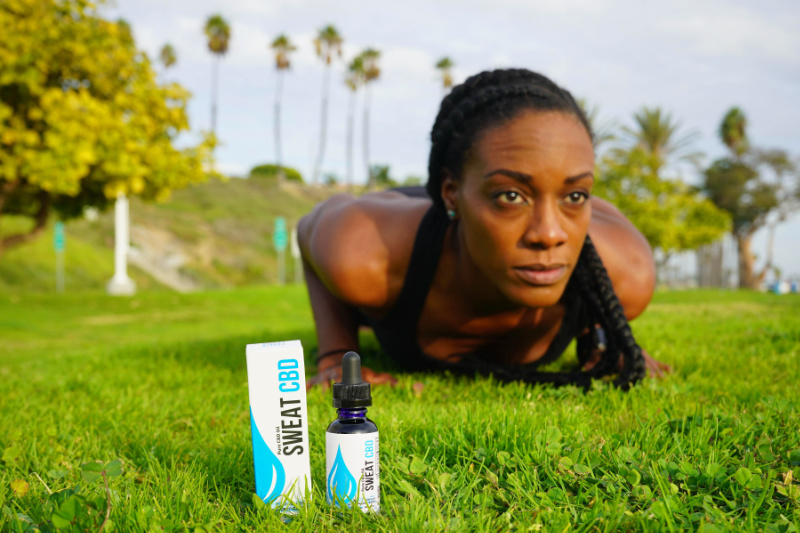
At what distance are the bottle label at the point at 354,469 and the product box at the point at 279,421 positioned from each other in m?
0.09

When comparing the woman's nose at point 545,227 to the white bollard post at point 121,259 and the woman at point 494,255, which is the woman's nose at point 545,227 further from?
the white bollard post at point 121,259

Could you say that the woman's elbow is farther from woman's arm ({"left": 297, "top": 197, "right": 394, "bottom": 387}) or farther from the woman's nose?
woman's arm ({"left": 297, "top": 197, "right": 394, "bottom": 387})

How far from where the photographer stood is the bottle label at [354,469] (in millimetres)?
1644

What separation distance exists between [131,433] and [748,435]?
243 cm

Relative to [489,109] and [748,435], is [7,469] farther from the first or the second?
[748,435]

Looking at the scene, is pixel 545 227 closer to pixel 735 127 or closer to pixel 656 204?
pixel 656 204

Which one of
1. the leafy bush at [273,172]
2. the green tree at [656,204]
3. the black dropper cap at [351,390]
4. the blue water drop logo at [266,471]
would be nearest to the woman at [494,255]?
the black dropper cap at [351,390]

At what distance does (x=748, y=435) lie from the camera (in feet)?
7.27

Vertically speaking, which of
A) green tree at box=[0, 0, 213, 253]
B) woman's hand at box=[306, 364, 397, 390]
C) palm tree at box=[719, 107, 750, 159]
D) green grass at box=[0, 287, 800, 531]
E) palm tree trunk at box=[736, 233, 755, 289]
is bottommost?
palm tree trunk at box=[736, 233, 755, 289]

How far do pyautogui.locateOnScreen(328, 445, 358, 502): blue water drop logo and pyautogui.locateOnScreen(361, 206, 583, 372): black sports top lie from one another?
1625mm

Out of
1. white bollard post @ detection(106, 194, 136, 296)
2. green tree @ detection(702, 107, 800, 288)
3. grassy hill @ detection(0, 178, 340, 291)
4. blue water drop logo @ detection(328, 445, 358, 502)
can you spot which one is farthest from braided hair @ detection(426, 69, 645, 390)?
green tree @ detection(702, 107, 800, 288)

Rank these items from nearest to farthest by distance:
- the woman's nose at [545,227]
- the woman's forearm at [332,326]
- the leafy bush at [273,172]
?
the woman's nose at [545,227], the woman's forearm at [332,326], the leafy bush at [273,172]

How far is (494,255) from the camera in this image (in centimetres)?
275

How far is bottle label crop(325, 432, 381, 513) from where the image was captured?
164cm
